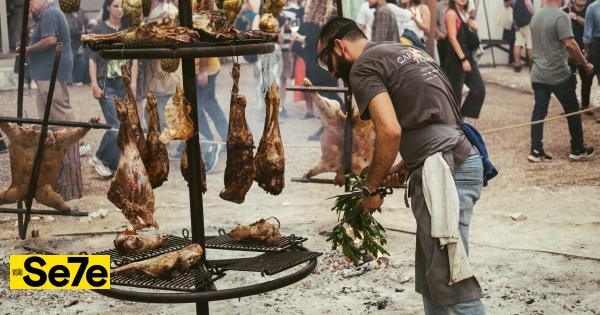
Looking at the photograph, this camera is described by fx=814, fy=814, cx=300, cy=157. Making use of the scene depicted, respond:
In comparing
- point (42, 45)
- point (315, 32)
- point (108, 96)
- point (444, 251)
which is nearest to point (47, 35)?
point (42, 45)

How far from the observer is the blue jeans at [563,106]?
11.0 m

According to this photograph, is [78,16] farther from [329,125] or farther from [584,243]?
[584,243]

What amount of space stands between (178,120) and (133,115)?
337 millimetres

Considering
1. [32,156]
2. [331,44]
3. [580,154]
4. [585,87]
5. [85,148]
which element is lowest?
[85,148]

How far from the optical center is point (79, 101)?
43.2ft

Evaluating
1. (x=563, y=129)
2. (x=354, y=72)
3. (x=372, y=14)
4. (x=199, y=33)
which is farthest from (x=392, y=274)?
(x=563, y=129)

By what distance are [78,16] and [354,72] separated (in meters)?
9.79

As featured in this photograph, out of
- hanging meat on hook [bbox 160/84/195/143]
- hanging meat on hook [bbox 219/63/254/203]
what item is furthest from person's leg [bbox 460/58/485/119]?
hanging meat on hook [bbox 160/84/195/143]

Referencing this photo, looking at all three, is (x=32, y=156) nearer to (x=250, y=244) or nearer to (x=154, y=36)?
(x=250, y=244)

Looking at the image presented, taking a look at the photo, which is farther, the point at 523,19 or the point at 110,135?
the point at 523,19

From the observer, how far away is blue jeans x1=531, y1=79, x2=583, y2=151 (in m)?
11.0

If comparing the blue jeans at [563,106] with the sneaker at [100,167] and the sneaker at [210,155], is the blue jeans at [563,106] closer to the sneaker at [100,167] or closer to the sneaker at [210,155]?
the sneaker at [210,155]

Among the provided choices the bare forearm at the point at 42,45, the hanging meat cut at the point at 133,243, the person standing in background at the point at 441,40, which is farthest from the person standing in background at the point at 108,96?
the hanging meat cut at the point at 133,243

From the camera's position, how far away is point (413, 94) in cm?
437
